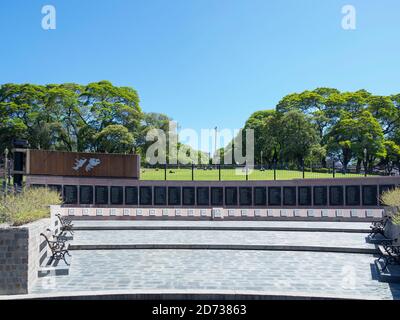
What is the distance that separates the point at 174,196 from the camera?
2953 centimetres

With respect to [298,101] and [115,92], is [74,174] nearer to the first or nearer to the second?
[115,92]

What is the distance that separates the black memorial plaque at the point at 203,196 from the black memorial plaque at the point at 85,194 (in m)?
7.91

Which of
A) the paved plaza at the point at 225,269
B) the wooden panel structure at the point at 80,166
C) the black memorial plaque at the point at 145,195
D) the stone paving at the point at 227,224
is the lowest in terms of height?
the stone paving at the point at 227,224

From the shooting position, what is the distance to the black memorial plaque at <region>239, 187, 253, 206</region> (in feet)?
96.2

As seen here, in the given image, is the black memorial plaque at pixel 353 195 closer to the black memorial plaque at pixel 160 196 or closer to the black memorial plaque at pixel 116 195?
the black memorial plaque at pixel 160 196

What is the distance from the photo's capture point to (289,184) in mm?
29000

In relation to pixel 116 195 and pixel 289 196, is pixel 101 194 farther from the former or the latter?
pixel 289 196

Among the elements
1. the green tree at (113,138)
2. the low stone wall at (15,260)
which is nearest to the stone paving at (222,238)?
the low stone wall at (15,260)

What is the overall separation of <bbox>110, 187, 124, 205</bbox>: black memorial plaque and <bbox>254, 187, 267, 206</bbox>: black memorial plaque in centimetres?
982

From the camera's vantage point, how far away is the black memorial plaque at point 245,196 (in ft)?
96.2

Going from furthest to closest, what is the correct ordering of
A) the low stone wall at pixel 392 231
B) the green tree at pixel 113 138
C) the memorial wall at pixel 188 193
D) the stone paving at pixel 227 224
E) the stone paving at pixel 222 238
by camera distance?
the green tree at pixel 113 138 → the memorial wall at pixel 188 193 → the stone paving at pixel 227 224 → the stone paving at pixel 222 238 → the low stone wall at pixel 392 231

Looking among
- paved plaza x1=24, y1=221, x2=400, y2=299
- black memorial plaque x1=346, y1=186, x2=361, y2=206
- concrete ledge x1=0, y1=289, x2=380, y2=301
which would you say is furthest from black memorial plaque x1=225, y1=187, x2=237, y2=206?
concrete ledge x1=0, y1=289, x2=380, y2=301
